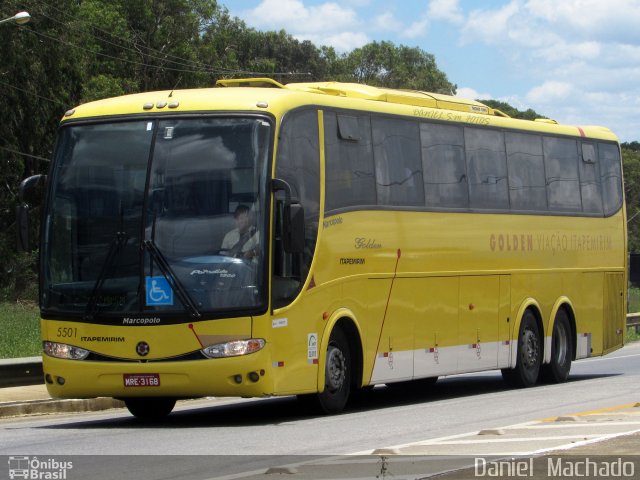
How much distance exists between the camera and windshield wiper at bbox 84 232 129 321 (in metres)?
15.2

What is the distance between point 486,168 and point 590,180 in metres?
4.18

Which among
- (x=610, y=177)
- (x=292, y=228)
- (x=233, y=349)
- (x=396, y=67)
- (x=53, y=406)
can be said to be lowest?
(x=53, y=406)

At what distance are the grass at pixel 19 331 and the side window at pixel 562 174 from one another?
11.0 m

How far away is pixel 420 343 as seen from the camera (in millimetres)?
18828

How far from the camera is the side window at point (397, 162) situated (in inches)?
706

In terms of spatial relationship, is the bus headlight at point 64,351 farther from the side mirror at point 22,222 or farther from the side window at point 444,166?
the side window at point 444,166

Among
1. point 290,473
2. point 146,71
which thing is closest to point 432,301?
point 290,473

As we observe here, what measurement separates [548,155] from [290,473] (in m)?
13.8

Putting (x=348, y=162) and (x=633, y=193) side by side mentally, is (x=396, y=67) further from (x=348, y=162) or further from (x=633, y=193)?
(x=348, y=162)

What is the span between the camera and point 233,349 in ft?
48.7

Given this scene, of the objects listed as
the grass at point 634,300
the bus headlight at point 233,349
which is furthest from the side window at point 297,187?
the grass at point 634,300

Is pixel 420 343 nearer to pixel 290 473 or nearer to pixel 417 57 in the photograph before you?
pixel 290 473

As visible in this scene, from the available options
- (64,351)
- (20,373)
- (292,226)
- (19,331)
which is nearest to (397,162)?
(292,226)

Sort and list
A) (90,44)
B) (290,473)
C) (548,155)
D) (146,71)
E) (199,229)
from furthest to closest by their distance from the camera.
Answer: (146,71), (90,44), (548,155), (199,229), (290,473)
